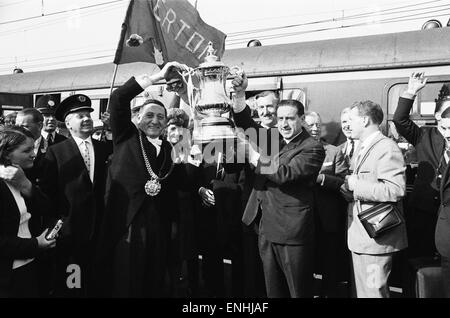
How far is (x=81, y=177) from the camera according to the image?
12.6 ft

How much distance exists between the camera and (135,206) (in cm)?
343

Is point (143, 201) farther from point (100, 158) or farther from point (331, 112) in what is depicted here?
point (331, 112)

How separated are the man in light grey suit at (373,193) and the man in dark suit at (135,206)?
1496 millimetres

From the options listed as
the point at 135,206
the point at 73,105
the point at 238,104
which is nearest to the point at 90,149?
the point at 73,105

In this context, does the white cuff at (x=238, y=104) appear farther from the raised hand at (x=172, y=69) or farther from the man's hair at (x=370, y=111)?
the man's hair at (x=370, y=111)

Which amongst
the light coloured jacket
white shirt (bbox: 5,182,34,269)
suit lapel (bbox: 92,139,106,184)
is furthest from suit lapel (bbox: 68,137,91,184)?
the light coloured jacket

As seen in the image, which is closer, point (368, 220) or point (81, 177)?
point (368, 220)

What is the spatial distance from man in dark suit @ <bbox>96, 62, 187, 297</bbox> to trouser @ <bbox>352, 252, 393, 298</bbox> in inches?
61.1

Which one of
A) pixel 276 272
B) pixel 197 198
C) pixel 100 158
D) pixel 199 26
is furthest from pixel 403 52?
pixel 100 158

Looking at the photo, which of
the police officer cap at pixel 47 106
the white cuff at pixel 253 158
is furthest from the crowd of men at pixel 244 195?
the police officer cap at pixel 47 106

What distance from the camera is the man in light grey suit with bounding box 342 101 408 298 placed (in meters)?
3.42

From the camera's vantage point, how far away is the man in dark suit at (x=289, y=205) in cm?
355

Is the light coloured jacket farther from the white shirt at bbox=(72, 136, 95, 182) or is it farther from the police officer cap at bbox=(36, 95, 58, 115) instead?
the police officer cap at bbox=(36, 95, 58, 115)
